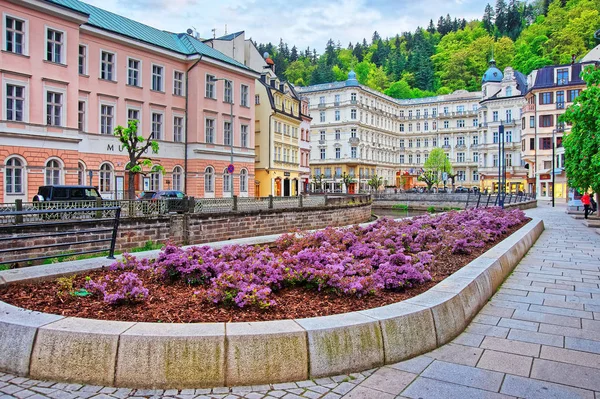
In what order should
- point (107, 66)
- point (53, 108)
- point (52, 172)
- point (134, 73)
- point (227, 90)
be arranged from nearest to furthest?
point (52, 172), point (53, 108), point (107, 66), point (134, 73), point (227, 90)

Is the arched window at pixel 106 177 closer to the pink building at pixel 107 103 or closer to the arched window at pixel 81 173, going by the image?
the pink building at pixel 107 103

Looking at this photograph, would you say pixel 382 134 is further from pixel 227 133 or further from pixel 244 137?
pixel 227 133

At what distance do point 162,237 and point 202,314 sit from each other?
655 inches

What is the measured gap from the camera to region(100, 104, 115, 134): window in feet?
110

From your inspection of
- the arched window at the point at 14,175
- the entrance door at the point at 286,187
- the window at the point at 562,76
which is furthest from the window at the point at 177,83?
the window at the point at 562,76

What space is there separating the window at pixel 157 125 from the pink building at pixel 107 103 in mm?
79

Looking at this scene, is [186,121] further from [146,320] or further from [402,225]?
[146,320]

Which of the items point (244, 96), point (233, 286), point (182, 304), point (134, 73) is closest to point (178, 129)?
point (134, 73)

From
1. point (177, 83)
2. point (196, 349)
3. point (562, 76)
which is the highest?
point (562, 76)

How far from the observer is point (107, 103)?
3381cm

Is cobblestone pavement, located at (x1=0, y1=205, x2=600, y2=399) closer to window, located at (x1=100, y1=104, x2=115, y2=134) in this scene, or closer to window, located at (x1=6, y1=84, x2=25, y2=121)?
window, located at (x1=6, y1=84, x2=25, y2=121)

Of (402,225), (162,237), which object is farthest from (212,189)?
(402,225)

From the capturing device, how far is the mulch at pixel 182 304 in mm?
5418

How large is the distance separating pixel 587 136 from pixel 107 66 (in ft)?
99.8
